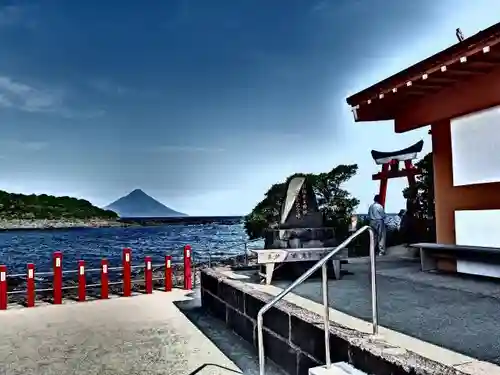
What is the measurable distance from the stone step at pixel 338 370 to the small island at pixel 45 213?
343ft

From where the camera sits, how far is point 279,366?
5.09 meters

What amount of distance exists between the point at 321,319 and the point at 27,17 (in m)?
25.1

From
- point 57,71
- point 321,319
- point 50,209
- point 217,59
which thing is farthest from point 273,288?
point 50,209

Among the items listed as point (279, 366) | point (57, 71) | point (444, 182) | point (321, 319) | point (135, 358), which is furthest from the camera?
point (57, 71)

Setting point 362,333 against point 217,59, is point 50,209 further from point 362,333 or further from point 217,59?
point 362,333

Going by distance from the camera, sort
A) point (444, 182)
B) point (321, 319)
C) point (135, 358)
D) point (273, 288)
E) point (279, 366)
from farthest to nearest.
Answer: point (444, 182), point (273, 288), point (135, 358), point (279, 366), point (321, 319)

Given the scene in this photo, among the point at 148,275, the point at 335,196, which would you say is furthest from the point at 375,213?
the point at 335,196

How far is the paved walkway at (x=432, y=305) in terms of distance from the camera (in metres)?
3.87

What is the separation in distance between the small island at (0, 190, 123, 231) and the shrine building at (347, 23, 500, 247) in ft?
335

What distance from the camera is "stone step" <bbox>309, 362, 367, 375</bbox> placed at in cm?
362

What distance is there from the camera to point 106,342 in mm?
6547

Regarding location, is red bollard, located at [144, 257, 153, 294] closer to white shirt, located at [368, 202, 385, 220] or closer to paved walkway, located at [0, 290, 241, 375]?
paved walkway, located at [0, 290, 241, 375]

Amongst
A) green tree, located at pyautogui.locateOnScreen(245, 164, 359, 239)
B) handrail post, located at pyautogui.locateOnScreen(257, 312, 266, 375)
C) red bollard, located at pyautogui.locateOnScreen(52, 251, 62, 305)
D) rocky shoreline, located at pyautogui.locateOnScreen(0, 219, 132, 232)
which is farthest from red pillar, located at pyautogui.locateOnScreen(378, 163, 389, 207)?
rocky shoreline, located at pyautogui.locateOnScreen(0, 219, 132, 232)

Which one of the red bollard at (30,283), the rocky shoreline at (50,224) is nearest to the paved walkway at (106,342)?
the red bollard at (30,283)
